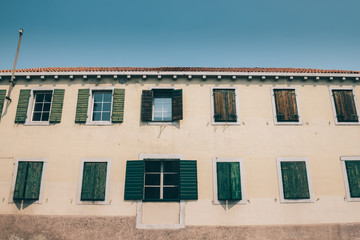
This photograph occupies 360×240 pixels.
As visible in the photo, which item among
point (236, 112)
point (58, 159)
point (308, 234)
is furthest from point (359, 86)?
point (58, 159)

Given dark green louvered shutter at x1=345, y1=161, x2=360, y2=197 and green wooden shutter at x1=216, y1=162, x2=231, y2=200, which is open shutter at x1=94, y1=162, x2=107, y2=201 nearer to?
green wooden shutter at x1=216, y1=162, x2=231, y2=200

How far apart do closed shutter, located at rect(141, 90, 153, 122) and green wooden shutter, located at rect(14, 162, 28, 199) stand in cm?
533

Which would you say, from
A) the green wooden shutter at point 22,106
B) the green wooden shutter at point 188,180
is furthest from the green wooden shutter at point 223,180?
the green wooden shutter at point 22,106

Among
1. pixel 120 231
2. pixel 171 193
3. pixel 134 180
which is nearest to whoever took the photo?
pixel 120 231

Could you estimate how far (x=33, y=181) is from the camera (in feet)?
30.7

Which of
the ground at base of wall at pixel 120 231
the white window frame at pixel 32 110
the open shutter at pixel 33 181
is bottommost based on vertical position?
the ground at base of wall at pixel 120 231

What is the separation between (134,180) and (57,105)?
194 inches

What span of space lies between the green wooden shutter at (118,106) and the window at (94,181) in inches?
73.1

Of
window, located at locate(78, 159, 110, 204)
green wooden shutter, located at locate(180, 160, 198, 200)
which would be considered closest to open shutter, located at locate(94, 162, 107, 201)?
window, located at locate(78, 159, 110, 204)

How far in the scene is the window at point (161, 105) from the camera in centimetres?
1005

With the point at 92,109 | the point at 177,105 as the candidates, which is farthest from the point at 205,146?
the point at 92,109

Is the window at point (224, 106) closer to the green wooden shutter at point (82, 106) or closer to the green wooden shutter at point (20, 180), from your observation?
the green wooden shutter at point (82, 106)

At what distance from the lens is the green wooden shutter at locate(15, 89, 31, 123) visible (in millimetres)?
10062

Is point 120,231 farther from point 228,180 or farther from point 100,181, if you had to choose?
point 228,180
